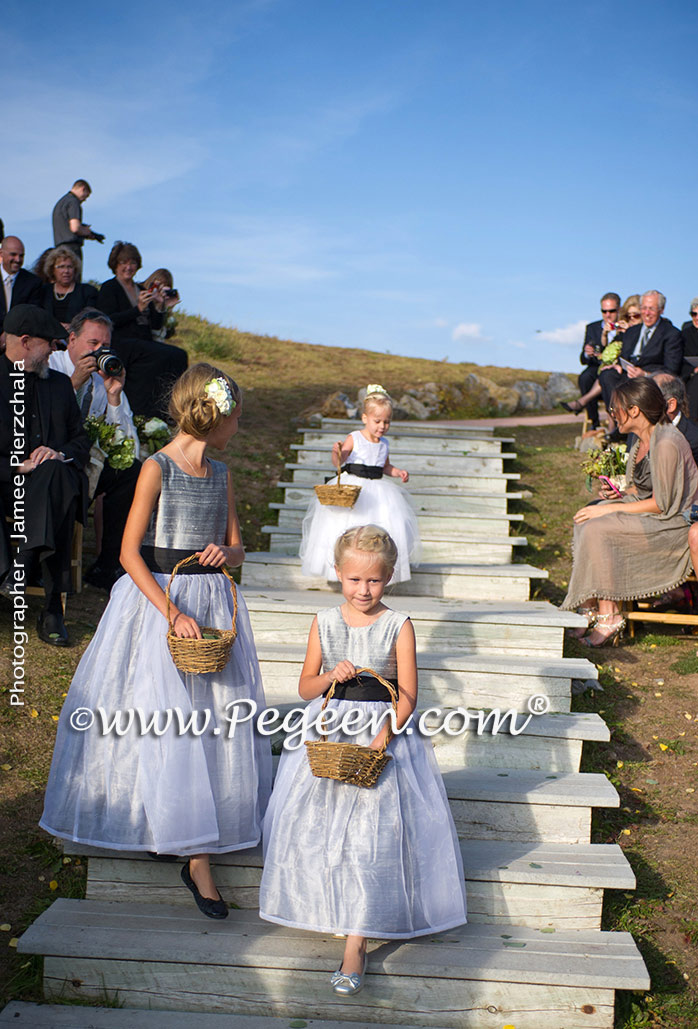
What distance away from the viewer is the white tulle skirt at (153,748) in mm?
3477

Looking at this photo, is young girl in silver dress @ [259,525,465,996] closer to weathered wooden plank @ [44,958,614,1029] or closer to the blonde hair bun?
the blonde hair bun

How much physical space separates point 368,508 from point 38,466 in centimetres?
229

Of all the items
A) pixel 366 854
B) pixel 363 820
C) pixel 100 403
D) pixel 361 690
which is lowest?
pixel 366 854

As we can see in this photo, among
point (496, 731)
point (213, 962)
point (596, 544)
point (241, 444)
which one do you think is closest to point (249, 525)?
point (241, 444)

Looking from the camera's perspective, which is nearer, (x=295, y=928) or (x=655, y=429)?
(x=295, y=928)

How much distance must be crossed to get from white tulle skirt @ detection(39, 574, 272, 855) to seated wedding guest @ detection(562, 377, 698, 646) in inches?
130

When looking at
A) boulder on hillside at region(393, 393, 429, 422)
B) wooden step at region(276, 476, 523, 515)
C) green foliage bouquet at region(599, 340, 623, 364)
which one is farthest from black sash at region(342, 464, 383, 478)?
boulder on hillside at region(393, 393, 429, 422)

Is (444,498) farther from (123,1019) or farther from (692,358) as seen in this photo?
(123,1019)

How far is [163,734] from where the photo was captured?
3.46 m

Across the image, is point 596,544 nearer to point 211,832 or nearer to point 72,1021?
point 211,832

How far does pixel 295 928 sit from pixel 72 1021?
32.9 inches

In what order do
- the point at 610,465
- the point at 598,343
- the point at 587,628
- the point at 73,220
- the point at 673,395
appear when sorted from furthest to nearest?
the point at 598,343 < the point at 73,220 < the point at 610,465 < the point at 673,395 < the point at 587,628

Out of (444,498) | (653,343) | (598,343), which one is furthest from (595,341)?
(444,498)

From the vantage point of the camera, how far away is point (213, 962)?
335 centimetres
